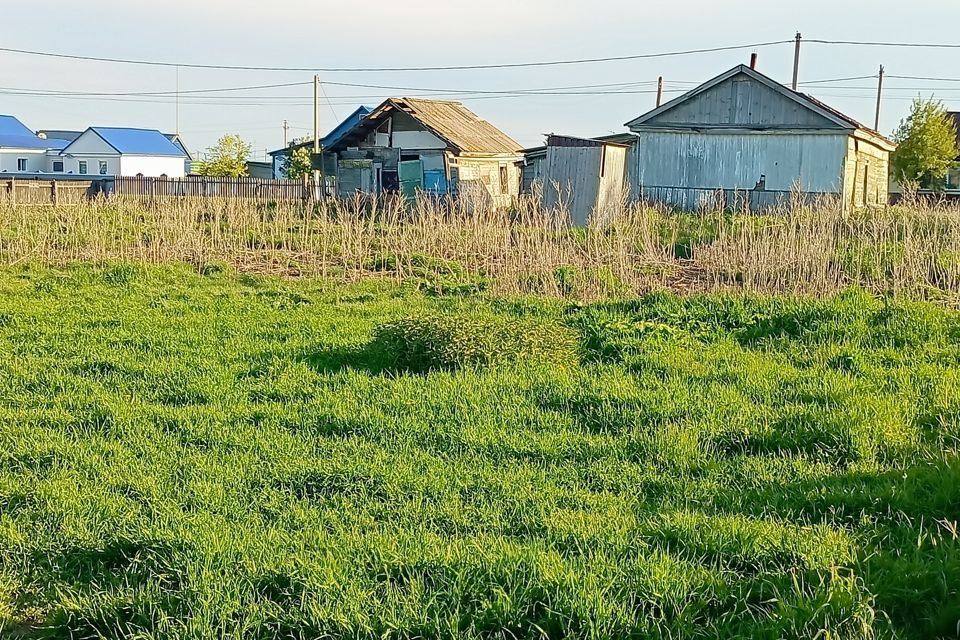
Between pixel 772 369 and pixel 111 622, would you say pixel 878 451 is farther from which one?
pixel 111 622

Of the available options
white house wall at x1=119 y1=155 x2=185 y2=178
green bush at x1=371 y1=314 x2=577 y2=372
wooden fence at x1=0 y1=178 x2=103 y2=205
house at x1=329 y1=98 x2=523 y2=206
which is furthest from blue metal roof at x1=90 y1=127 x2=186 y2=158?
green bush at x1=371 y1=314 x2=577 y2=372

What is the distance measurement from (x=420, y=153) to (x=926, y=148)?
22666 millimetres

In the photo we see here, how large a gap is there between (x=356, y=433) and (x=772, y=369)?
3.39 meters

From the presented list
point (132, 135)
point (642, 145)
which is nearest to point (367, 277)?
point (642, 145)

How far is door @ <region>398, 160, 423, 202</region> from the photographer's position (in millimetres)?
28891

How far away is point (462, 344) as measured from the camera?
272 inches

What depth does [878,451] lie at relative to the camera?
193 inches

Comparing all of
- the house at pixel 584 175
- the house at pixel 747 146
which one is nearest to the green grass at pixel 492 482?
the house at pixel 584 175

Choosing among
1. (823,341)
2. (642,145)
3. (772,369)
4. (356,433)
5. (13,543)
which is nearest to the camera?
(13,543)

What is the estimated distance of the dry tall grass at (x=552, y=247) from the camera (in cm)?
1055

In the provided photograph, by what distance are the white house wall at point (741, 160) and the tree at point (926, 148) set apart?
1734cm

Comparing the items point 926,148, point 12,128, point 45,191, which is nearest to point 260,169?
point 12,128

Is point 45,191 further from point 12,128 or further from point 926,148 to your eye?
point 12,128

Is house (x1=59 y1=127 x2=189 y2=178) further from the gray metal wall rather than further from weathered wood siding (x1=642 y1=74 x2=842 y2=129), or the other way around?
the gray metal wall
